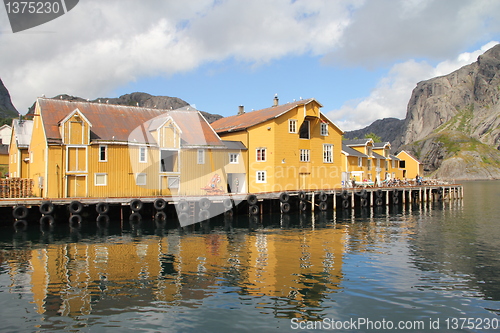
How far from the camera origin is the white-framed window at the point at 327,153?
→ 51812mm

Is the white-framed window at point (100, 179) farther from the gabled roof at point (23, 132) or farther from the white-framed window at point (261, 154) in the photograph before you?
the white-framed window at point (261, 154)

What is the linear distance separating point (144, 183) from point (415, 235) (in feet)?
83.8

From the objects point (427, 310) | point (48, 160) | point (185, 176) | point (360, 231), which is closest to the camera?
point (427, 310)

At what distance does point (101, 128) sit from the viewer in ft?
132

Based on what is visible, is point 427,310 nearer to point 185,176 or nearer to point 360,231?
point 360,231

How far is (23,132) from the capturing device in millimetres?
45188

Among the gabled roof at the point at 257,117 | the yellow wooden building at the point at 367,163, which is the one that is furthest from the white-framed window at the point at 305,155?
the yellow wooden building at the point at 367,163

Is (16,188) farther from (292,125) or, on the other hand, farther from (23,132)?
(292,125)

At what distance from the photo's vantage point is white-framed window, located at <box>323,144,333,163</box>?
51.8 m

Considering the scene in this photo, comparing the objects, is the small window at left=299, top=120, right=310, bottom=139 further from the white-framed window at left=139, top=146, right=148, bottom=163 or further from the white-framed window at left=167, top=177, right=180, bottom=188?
the white-framed window at left=139, top=146, right=148, bottom=163

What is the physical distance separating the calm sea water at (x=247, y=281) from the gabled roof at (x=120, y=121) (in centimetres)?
1207

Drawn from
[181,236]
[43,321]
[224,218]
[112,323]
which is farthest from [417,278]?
[224,218]

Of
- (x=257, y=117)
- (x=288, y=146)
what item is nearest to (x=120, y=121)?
(x=257, y=117)

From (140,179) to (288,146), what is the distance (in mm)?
→ 17855
